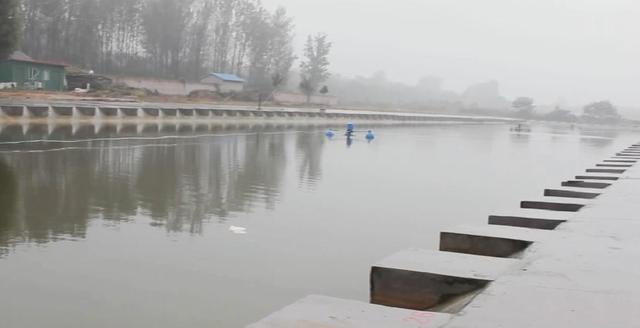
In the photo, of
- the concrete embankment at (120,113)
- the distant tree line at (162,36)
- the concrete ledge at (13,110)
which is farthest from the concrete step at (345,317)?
the distant tree line at (162,36)

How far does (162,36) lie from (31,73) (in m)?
23.8

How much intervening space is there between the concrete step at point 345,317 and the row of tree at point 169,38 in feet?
154

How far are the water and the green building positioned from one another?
67.7 ft

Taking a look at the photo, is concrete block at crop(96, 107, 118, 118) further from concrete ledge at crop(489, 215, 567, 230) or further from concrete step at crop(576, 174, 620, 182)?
concrete ledge at crop(489, 215, 567, 230)

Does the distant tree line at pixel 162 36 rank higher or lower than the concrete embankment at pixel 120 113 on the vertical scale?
higher

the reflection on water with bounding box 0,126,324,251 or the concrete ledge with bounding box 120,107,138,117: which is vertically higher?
the concrete ledge with bounding box 120,107,138,117

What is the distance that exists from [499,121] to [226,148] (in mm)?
64876

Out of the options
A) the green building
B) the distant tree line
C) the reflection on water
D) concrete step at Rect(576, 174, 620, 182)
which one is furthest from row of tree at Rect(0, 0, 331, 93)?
concrete step at Rect(576, 174, 620, 182)

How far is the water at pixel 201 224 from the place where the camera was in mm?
5172

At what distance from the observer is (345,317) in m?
3.49

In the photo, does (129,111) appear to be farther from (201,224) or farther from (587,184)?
(201,224)

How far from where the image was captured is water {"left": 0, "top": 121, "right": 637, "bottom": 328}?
517cm

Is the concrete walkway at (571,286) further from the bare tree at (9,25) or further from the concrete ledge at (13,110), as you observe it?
the bare tree at (9,25)

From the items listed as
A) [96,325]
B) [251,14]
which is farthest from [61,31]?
[96,325]
